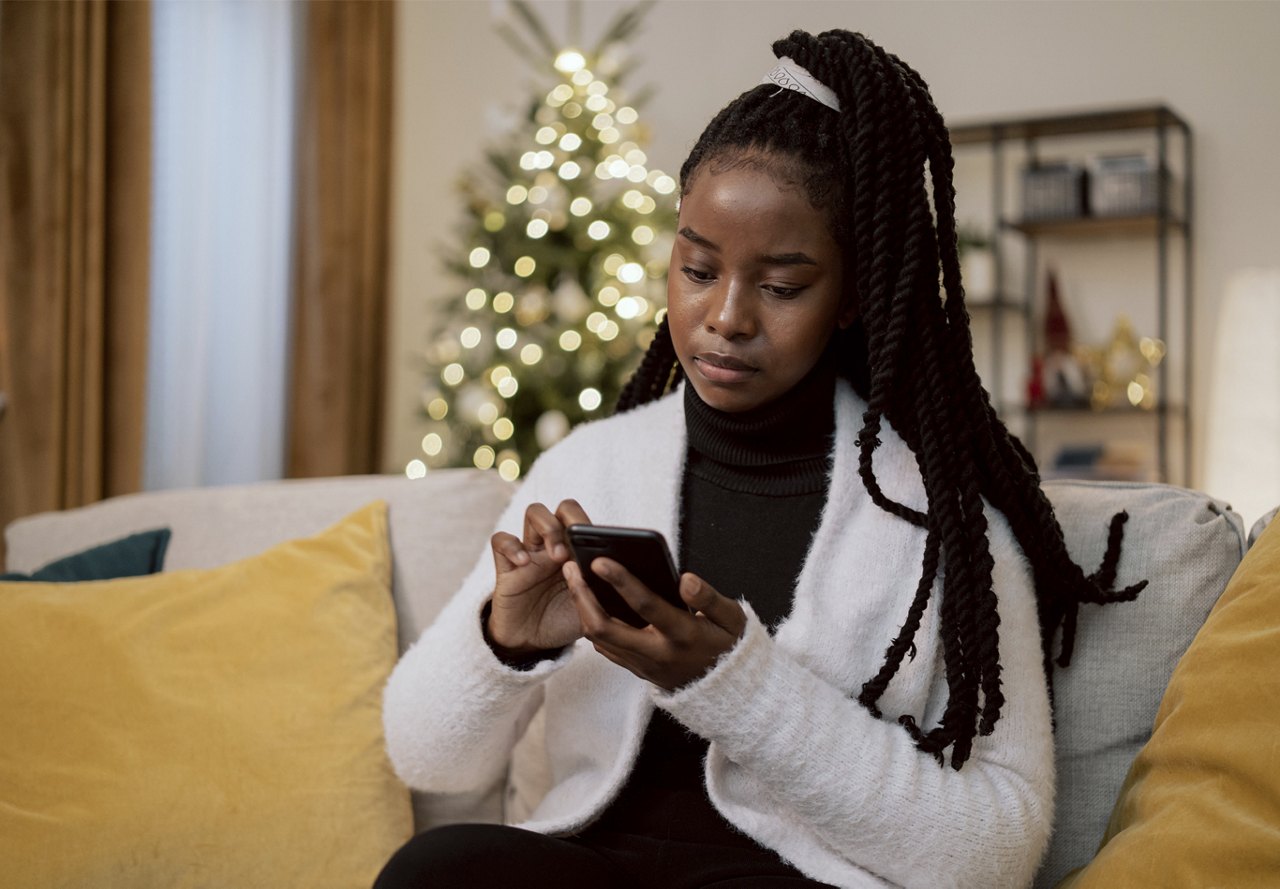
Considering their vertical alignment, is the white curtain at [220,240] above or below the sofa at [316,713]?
above

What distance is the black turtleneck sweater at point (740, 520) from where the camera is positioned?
1.17 metres

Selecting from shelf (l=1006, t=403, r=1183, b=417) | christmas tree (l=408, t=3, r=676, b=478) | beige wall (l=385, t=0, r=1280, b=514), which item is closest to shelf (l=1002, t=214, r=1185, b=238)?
beige wall (l=385, t=0, r=1280, b=514)

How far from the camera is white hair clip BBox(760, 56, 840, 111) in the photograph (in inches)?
45.6

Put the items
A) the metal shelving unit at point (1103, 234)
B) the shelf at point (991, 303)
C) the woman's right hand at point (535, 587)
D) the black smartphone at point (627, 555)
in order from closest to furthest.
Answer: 1. the black smartphone at point (627, 555)
2. the woman's right hand at point (535, 587)
3. the metal shelving unit at point (1103, 234)
4. the shelf at point (991, 303)

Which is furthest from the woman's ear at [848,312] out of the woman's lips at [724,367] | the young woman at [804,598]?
the woman's lips at [724,367]

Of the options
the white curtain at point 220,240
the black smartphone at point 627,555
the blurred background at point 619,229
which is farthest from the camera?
the blurred background at point 619,229

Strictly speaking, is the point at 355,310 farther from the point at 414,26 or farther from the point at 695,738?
the point at 695,738

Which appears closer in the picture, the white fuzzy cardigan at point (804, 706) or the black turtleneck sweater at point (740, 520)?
the white fuzzy cardigan at point (804, 706)

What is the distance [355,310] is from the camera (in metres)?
4.24

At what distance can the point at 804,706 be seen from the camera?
1.02m

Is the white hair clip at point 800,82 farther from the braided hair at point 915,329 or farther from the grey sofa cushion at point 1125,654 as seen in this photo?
the grey sofa cushion at point 1125,654

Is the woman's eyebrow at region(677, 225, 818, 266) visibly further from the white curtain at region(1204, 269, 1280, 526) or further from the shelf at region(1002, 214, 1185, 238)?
the white curtain at region(1204, 269, 1280, 526)

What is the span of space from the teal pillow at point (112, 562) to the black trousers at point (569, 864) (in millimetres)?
661

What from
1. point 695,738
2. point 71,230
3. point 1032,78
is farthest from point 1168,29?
point 695,738
